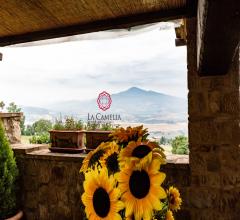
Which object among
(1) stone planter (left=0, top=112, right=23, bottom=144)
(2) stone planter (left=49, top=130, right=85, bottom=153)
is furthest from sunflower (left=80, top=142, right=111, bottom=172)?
(1) stone planter (left=0, top=112, right=23, bottom=144)

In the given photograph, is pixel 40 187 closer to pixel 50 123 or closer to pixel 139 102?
pixel 50 123

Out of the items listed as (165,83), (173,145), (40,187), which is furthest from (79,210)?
(165,83)

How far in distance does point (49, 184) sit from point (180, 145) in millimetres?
1386

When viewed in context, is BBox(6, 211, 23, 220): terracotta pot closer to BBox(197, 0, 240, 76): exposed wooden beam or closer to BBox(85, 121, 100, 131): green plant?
BBox(85, 121, 100, 131): green plant

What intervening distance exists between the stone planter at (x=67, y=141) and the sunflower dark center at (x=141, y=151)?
6.82 feet

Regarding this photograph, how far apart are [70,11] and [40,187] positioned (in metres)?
1.83

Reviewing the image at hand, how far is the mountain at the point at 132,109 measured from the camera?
8.68 ft

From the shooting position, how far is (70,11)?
2078 millimetres

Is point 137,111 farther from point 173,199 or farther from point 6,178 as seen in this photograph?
point 173,199

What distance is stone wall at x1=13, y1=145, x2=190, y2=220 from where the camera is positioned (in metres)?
2.86

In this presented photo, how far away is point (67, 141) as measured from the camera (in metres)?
3.05

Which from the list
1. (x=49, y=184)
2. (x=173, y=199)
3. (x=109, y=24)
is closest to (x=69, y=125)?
(x=49, y=184)

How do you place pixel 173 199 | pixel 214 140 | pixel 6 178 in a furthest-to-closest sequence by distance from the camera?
pixel 6 178, pixel 214 140, pixel 173 199

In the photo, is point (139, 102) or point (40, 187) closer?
point (40, 187)
